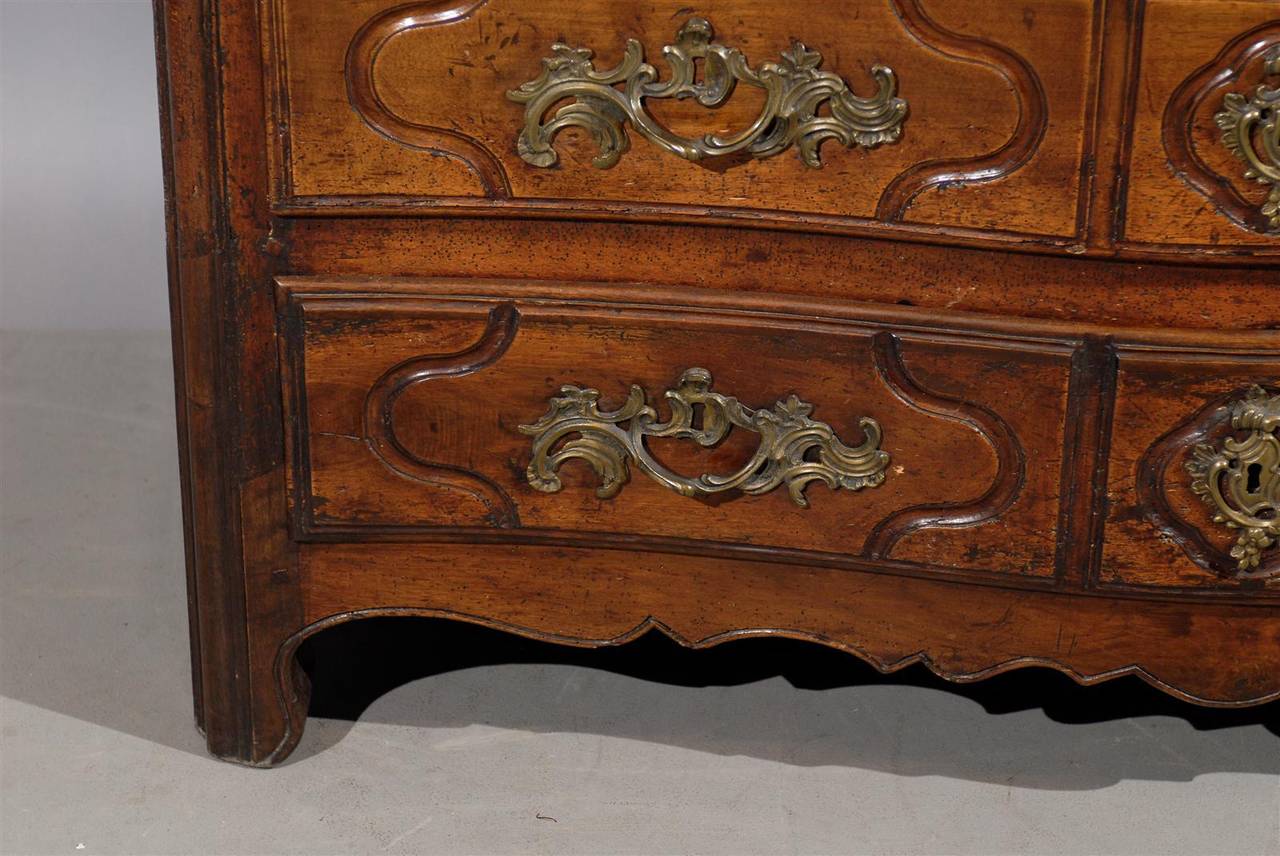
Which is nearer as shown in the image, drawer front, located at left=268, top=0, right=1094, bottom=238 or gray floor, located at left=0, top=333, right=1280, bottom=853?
drawer front, located at left=268, top=0, right=1094, bottom=238

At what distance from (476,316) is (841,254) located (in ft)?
0.94

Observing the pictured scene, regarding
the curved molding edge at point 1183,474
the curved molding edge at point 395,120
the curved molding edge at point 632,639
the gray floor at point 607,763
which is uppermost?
the curved molding edge at point 395,120

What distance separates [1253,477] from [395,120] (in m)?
0.71

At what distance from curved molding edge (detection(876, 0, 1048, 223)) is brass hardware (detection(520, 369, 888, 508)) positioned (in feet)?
0.65

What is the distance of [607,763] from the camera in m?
1.59

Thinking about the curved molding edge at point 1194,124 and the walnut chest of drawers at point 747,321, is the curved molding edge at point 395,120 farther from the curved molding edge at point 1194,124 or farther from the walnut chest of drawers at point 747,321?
the curved molding edge at point 1194,124

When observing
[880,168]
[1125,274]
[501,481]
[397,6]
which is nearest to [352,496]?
[501,481]

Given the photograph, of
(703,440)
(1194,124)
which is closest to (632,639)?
(703,440)

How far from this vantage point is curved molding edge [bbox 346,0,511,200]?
1334 mm

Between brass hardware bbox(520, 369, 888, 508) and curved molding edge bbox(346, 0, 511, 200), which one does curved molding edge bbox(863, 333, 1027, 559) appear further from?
curved molding edge bbox(346, 0, 511, 200)

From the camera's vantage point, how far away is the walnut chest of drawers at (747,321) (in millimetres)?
1272

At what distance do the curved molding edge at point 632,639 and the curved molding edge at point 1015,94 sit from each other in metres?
0.40

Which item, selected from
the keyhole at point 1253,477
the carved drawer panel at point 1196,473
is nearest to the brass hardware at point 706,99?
the carved drawer panel at point 1196,473

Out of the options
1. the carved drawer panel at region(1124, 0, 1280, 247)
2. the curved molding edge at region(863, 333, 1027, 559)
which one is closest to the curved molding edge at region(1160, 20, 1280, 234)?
the carved drawer panel at region(1124, 0, 1280, 247)
